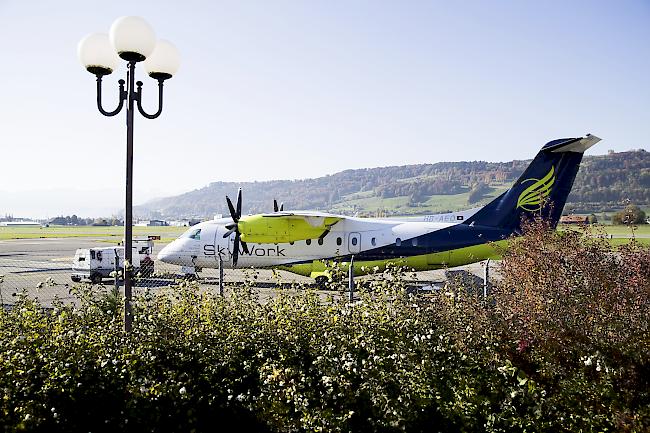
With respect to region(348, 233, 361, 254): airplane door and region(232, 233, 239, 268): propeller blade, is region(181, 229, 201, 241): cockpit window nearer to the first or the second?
region(232, 233, 239, 268): propeller blade

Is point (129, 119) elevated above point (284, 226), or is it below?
above

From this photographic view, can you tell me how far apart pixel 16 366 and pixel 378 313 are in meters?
3.68

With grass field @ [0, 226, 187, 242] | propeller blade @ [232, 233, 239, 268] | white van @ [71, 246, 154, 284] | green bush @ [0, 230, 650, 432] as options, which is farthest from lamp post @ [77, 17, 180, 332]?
grass field @ [0, 226, 187, 242]

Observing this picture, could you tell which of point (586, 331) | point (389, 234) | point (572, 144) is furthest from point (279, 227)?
point (586, 331)

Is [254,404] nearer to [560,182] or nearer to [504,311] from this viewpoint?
[504,311]

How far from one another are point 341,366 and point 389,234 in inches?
583

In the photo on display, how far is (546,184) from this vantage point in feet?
57.3

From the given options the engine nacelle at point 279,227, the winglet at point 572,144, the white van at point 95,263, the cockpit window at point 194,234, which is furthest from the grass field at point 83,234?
the winglet at point 572,144

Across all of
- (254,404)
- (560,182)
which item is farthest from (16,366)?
(560,182)

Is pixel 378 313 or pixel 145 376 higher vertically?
pixel 378 313

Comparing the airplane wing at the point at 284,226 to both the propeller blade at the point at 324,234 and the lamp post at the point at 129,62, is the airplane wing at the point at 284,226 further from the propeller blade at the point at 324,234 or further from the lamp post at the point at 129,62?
the lamp post at the point at 129,62

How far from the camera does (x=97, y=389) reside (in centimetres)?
456

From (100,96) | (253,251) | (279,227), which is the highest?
(100,96)

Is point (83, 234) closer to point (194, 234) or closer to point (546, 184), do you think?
point (194, 234)
